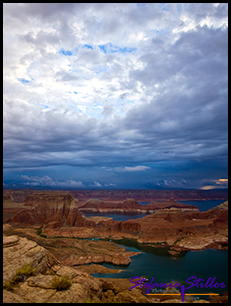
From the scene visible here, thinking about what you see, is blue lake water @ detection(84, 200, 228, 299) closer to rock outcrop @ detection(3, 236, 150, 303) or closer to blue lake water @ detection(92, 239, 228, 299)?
blue lake water @ detection(92, 239, 228, 299)

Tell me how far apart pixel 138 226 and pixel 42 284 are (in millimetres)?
65525

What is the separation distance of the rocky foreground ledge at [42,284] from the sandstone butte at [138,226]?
47713 millimetres

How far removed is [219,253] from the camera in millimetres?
51156

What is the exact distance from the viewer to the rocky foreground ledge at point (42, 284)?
1052 centimetres

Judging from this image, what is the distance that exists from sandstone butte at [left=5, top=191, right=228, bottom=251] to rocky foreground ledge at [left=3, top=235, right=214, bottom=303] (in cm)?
4771

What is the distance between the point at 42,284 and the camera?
1134 centimetres

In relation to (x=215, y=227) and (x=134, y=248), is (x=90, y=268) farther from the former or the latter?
(x=215, y=227)

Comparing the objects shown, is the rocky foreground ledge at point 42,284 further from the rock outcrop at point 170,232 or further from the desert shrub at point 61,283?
the rock outcrop at point 170,232

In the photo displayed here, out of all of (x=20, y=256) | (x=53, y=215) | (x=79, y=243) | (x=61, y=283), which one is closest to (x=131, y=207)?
(x=53, y=215)

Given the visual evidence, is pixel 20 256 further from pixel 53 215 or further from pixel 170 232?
pixel 53 215

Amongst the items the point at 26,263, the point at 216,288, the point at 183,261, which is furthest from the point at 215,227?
the point at 26,263

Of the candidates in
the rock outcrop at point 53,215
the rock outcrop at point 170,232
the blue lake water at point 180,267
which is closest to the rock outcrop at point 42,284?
the blue lake water at point 180,267

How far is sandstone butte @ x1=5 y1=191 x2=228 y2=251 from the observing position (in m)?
61.4

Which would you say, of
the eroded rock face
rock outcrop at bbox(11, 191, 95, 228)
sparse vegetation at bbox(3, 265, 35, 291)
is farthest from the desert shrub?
rock outcrop at bbox(11, 191, 95, 228)
